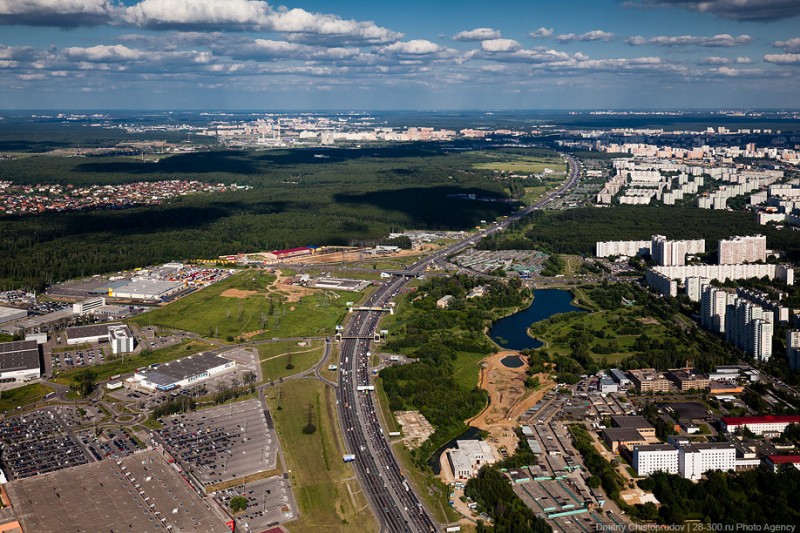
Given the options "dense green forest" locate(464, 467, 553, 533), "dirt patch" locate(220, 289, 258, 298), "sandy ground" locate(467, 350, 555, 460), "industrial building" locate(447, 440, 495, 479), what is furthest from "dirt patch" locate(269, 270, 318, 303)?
"dense green forest" locate(464, 467, 553, 533)

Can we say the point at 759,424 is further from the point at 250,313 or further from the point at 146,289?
the point at 146,289

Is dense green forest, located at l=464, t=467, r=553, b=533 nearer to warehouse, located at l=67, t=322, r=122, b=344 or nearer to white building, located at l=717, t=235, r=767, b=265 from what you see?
warehouse, located at l=67, t=322, r=122, b=344

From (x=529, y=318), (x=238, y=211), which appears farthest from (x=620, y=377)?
(x=238, y=211)

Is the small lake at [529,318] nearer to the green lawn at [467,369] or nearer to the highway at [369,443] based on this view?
the green lawn at [467,369]

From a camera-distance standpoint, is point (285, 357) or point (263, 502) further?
point (285, 357)

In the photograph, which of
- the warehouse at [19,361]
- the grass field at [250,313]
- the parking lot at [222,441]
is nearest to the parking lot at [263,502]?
the parking lot at [222,441]

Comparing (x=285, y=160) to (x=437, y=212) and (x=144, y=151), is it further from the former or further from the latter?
(x=437, y=212)

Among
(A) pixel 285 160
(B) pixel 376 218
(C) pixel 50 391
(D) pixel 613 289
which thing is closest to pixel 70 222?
(B) pixel 376 218
